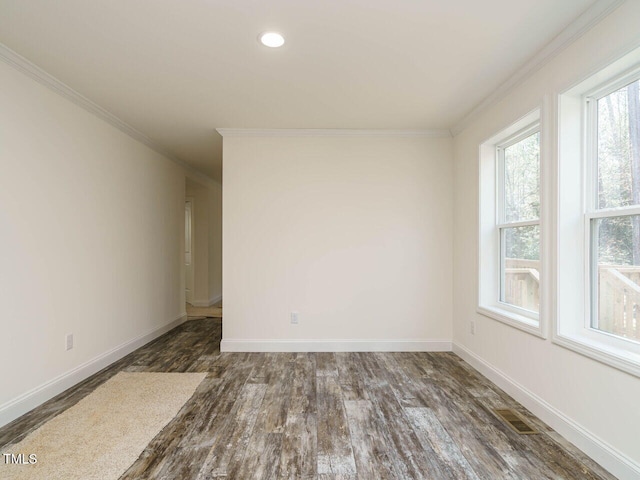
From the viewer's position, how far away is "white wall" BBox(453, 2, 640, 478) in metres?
1.74

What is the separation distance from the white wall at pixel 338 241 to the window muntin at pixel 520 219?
2.60ft

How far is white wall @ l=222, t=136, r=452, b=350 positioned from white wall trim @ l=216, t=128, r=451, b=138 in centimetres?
5

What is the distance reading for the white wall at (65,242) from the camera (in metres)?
2.33

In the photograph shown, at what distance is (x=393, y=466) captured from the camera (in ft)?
6.04

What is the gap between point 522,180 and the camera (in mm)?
2875

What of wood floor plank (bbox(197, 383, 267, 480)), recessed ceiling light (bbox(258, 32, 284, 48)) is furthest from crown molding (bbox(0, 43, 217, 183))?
wood floor plank (bbox(197, 383, 267, 480))

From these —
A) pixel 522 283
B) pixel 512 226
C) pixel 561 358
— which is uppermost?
pixel 512 226

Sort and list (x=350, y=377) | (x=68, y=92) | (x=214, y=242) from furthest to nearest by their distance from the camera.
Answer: (x=214, y=242) → (x=350, y=377) → (x=68, y=92)

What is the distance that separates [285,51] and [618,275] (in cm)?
242

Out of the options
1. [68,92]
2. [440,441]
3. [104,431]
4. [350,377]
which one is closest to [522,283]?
[440,441]

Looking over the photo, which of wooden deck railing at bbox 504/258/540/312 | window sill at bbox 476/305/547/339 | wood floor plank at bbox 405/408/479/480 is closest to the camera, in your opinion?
wood floor plank at bbox 405/408/479/480

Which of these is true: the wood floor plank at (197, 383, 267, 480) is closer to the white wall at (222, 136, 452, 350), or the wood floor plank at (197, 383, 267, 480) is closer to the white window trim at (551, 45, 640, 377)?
the white wall at (222, 136, 452, 350)

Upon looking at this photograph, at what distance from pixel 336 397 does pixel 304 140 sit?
2657 mm

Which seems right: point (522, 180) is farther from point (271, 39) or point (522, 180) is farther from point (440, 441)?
point (271, 39)
